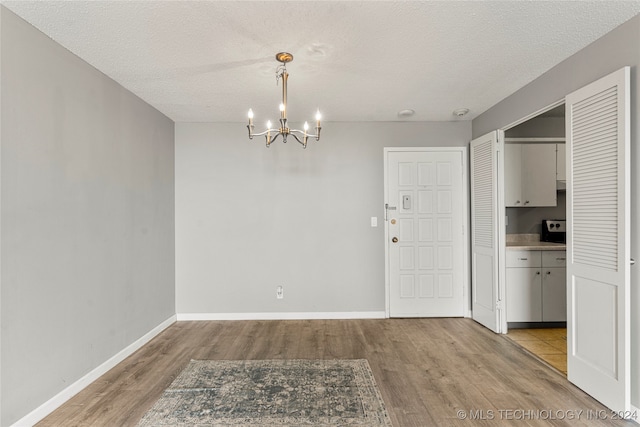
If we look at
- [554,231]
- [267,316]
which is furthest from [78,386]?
[554,231]

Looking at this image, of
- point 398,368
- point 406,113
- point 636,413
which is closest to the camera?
point 636,413

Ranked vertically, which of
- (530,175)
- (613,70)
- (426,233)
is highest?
(613,70)

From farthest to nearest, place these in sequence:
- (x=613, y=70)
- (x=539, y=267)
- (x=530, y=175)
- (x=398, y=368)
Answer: (x=530, y=175)
(x=539, y=267)
(x=398, y=368)
(x=613, y=70)

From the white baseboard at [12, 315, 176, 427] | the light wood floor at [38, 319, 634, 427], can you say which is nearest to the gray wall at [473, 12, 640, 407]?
the light wood floor at [38, 319, 634, 427]

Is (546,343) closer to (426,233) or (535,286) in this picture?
(535,286)

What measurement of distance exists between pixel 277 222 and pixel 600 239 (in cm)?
328

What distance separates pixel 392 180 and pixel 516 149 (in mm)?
1485

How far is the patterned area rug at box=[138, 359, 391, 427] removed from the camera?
2320 millimetres

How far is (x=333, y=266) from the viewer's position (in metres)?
4.72

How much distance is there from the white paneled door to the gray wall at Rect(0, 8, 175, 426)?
285 cm

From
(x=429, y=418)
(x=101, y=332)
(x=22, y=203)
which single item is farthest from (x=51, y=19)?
(x=429, y=418)

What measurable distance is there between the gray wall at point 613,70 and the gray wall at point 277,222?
1.79 metres

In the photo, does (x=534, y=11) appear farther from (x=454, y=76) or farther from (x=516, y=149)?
(x=516, y=149)

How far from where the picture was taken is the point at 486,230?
167 inches
